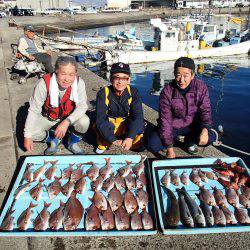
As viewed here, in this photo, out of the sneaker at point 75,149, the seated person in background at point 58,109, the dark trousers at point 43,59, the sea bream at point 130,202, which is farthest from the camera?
the dark trousers at point 43,59

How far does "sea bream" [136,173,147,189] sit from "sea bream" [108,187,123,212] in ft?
0.93

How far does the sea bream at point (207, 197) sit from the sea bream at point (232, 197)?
0.20 meters

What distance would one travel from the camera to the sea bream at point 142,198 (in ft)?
10.9

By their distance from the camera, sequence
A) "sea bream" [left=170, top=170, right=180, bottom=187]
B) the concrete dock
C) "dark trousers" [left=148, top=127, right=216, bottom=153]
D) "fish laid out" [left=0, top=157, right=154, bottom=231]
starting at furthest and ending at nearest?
"dark trousers" [left=148, top=127, right=216, bottom=153] → "sea bream" [left=170, top=170, right=180, bottom=187] → "fish laid out" [left=0, top=157, right=154, bottom=231] → the concrete dock

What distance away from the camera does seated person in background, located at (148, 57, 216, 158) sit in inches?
168

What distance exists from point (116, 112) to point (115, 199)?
1595mm

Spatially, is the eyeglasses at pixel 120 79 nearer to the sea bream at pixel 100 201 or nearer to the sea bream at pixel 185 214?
the sea bream at pixel 100 201

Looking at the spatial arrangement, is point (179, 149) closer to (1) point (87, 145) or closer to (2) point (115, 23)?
(1) point (87, 145)

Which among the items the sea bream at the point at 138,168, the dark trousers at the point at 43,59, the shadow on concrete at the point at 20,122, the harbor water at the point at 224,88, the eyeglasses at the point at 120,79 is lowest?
the harbor water at the point at 224,88

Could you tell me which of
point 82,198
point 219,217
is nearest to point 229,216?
point 219,217

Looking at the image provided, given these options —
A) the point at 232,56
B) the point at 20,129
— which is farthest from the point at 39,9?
the point at 20,129

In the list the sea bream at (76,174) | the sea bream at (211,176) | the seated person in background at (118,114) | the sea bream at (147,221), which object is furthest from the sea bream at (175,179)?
the sea bream at (76,174)

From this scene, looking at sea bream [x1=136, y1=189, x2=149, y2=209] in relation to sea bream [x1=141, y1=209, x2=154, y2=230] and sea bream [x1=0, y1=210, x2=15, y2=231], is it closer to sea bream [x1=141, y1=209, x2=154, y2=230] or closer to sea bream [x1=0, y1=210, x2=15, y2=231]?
sea bream [x1=141, y1=209, x2=154, y2=230]

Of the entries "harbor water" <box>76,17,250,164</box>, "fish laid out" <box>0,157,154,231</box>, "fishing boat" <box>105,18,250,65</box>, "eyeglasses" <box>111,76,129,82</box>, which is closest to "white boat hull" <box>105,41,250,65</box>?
"fishing boat" <box>105,18,250,65</box>
